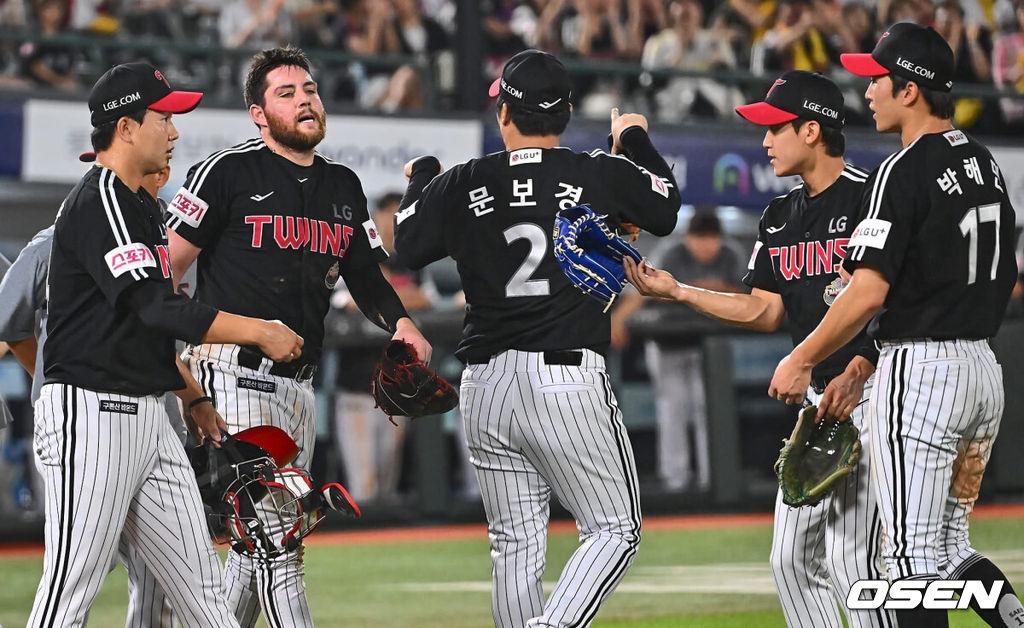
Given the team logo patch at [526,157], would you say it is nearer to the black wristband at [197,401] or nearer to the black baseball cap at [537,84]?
the black baseball cap at [537,84]

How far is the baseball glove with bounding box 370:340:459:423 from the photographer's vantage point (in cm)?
489

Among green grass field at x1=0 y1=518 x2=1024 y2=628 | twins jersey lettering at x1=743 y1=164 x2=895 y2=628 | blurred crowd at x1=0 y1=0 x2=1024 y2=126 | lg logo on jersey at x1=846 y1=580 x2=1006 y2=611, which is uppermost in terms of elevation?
blurred crowd at x1=0 y1=0 x2=1024 y2=126

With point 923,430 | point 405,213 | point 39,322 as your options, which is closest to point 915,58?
point 923,430

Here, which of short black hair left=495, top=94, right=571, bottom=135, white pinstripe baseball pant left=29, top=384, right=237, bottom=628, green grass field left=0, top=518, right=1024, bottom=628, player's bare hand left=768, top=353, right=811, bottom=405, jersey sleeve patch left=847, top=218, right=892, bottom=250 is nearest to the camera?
white pinstripe baseball pant left=29, top=384, right=237, bottom=628

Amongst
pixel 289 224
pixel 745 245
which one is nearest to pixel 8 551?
pixel 289 224

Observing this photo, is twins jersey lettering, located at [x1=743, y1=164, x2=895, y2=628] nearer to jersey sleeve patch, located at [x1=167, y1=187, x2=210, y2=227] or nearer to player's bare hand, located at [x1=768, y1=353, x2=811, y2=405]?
player's bare hand, located at [x1=768, y1=353, x2=811, y2=405]

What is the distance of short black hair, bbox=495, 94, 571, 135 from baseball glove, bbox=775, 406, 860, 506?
54.1 inches

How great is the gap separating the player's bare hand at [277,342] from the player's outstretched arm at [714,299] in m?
1.09

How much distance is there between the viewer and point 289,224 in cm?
486

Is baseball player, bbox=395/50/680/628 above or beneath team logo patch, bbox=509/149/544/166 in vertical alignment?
beneath

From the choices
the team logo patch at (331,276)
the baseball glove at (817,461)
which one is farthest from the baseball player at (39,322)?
the baseball glove at (817,461)

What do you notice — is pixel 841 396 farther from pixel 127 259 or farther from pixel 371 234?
pixel 127 259

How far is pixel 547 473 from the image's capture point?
181 inches

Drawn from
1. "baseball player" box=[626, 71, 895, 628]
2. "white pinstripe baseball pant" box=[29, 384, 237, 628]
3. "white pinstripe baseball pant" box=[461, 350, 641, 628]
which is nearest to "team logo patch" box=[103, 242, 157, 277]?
"white pinstripe baseball pant" box=[29, 384, 237, 628]
